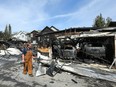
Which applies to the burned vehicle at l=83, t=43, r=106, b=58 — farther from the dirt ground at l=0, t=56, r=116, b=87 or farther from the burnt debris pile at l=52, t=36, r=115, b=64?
the dirt ground at l=0, t=56, r=116, b=87

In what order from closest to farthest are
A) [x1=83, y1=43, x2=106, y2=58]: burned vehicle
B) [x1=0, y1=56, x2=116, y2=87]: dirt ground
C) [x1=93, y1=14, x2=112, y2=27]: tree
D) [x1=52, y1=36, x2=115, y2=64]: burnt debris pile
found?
[x1=0, y1=56, x2=116, y2=87]: dirt ground
[x1=83, y1=43, x2=106, y2=58]: burned vehicle
[x1=52, y1=36, x2=115, y2=64]: burnt debris pile
[x1=93, y1=14, x2=112, y2=27]: tree

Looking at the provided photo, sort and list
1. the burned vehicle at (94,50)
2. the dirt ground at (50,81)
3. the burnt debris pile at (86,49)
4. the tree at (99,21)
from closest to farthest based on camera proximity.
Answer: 1. the dirt ground at (50,81)
2. the burned vehicle at (94,50)
3. the burnt debris pile at (86,49)
4. the tree at (99,21)

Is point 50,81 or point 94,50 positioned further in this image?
point 94,50

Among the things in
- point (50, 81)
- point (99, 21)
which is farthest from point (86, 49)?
point (99, 21)

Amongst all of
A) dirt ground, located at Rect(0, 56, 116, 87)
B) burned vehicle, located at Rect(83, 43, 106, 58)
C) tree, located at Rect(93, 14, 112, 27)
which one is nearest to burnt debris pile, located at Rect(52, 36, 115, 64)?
burned vehicle, located at Rect(83, 43, 106, 58)

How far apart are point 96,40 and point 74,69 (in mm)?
5869

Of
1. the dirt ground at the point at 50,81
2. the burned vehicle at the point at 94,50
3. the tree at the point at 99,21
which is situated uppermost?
the tree at the point at 99,21

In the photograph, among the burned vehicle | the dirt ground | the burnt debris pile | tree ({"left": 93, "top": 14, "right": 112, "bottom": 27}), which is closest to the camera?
the dirt ground

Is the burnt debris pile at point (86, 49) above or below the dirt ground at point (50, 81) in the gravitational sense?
above

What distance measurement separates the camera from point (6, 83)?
21.1 feet

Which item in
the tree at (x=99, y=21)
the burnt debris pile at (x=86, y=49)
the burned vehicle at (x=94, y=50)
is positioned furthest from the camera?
the tree at (x=99, y=21)

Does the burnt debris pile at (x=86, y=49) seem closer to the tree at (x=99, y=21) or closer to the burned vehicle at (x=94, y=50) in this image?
the burned vehicle at (x=94, y=50)

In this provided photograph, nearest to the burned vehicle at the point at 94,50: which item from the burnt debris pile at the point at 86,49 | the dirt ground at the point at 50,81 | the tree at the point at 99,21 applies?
the burnt debris pile at the point at 86,49

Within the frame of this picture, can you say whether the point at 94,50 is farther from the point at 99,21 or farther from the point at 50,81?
the point at 99,21
